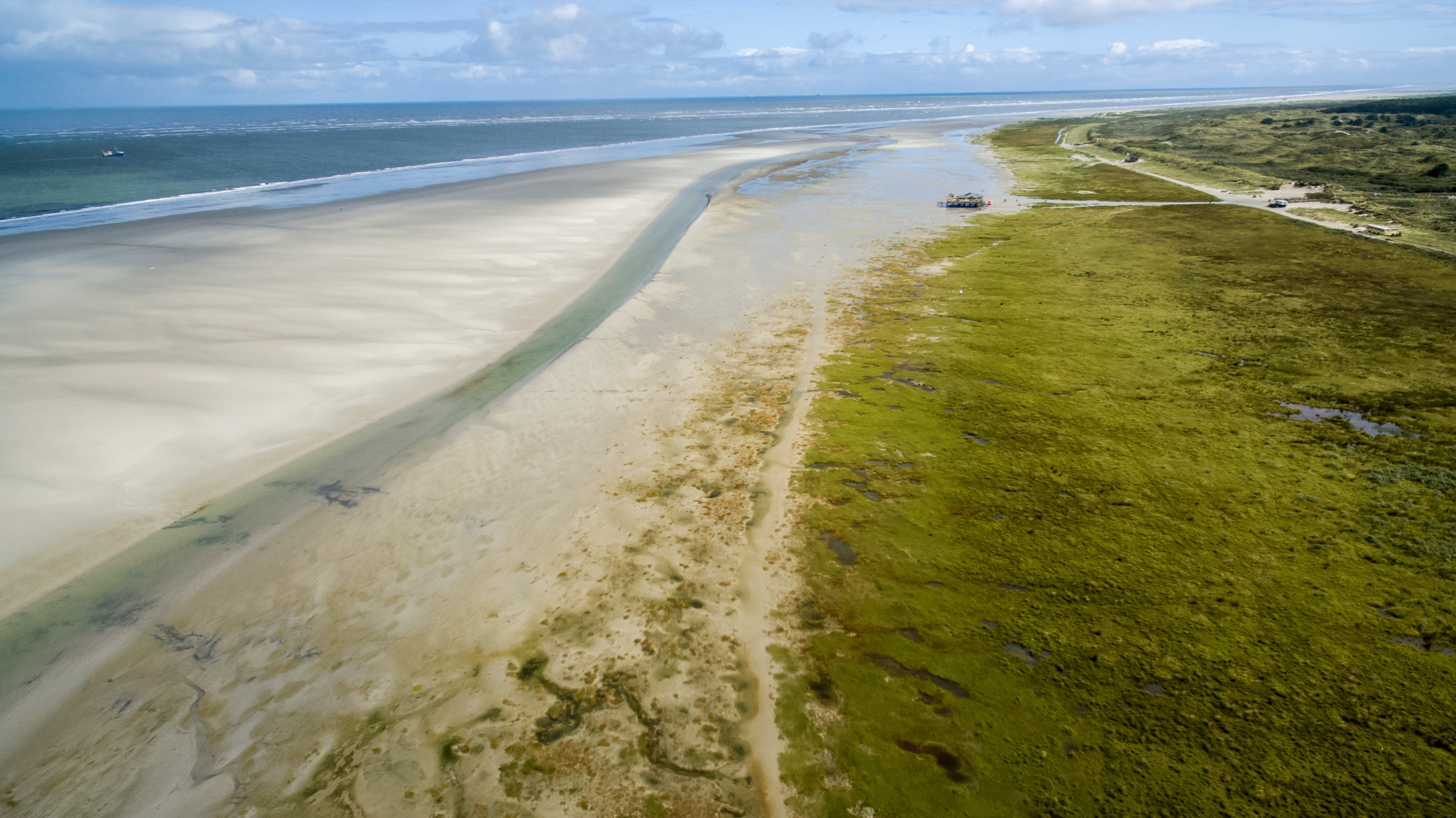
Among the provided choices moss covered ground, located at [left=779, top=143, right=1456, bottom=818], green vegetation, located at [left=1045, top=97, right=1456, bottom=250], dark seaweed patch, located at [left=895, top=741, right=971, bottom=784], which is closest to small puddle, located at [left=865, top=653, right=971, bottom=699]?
moss covered ground, located at [left=779, top=143, right=1456, bottom=818]

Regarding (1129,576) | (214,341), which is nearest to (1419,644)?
(1129,576)

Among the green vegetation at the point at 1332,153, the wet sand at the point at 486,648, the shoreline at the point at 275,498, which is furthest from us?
the green vegetation at the point at 1332,153

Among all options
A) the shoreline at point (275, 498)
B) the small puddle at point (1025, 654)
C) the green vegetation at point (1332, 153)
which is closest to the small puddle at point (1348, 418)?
the small puddle at point (1025, 654)

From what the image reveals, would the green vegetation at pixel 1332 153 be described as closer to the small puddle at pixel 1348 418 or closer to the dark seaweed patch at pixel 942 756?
the small puddle at pixel 1348 418

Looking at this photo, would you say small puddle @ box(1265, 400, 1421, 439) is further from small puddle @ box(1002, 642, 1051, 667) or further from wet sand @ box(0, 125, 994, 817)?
wet sand @ box(0, 125, 994, 817)

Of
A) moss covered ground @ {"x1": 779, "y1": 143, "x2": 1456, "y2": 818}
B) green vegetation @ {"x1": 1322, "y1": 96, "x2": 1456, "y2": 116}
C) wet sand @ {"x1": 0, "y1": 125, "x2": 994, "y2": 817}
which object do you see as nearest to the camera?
moss covered ground @ {"x1": 779, "y1": 143, "x2": 1456, "y2": 818}

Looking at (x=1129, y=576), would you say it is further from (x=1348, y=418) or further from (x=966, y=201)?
(x=966, y=201)

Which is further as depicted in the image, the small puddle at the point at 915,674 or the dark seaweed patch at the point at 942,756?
the small puddle at the point at 915,674
